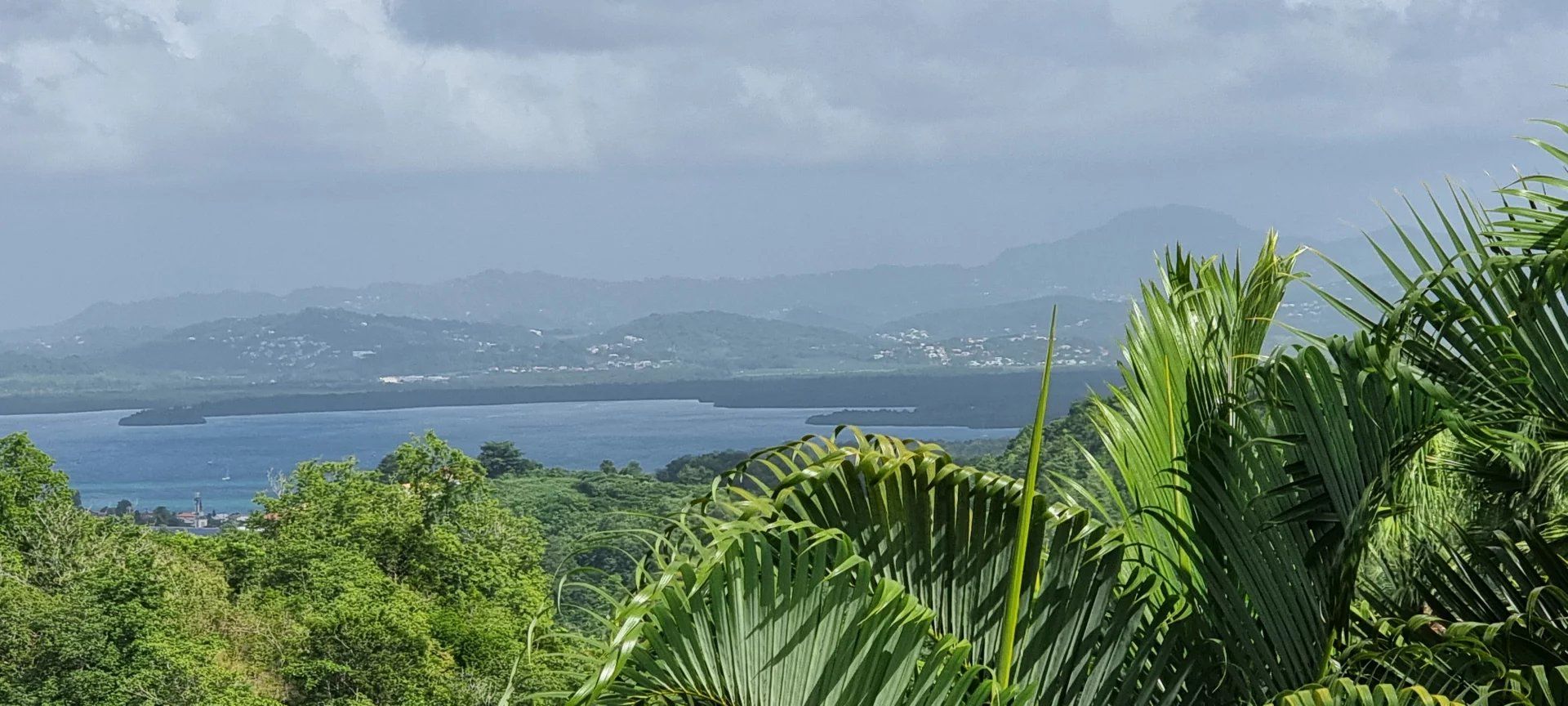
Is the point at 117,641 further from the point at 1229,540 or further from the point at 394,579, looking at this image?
the point at 1229,540

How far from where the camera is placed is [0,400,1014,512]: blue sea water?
73.7 m

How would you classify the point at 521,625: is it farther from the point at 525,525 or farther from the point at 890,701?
the point at 890,701

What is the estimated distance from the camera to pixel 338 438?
85688 mm

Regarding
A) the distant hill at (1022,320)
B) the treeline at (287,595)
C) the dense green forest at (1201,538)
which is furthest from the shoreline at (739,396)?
the dense green forest at (1201,538)

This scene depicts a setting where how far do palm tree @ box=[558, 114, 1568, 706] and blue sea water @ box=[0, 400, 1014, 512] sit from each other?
63062 millimetres

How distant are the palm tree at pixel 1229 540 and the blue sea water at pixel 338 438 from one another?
63.1m

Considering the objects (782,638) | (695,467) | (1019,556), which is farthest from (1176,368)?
(695,467)

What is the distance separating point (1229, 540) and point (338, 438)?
291 feet

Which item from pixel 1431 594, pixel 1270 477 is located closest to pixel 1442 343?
pixel 1270 477

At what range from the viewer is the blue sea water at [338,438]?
242 feet

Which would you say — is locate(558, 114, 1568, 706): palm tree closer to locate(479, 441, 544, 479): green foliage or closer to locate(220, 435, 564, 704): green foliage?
locate(220, 435, 564, 704): green foliage

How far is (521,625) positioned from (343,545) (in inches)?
105

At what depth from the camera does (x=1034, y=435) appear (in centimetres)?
127

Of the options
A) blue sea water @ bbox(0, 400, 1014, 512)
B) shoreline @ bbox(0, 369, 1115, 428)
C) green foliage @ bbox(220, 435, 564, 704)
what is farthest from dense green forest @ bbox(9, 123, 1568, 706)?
shoreline @ bbox(0, 369, 1115, 428)
